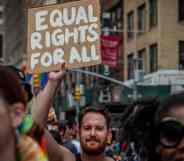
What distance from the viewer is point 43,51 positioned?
21.4 feet

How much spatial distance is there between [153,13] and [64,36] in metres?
31.6

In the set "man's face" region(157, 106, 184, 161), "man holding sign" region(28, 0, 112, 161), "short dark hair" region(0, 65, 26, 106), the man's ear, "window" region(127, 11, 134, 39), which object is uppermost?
"window" region(127, 11, 134, 39)

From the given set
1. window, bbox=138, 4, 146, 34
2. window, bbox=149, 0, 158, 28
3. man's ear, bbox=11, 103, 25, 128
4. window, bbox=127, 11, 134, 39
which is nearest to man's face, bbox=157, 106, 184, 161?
man's ear, bbox=11, 103, 25, 128

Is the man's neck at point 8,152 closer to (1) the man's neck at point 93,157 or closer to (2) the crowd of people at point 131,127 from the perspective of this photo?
(2) the crowd of people at point 131,127

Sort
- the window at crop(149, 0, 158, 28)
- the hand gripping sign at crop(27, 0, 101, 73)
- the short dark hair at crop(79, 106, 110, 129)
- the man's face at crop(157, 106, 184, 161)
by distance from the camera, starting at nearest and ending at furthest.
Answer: the man's face at crop(157, 106, 184, 161), the short dark hair at crop(79, 106, 110, 129), the hand gripping sign at crop(27, 0, 101, 73), the window at crop(149, 0, 158, 28)

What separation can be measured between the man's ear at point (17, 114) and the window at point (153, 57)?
113 ft

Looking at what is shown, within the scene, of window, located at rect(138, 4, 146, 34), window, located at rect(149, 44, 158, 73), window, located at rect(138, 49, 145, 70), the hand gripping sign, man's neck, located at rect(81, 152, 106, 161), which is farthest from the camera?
window, located at rect(138, 4, 146, 34)

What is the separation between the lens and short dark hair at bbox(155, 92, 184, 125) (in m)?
2.84

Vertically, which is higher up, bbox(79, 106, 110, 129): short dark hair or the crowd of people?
the crowd of people

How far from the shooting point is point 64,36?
6703 millimetres

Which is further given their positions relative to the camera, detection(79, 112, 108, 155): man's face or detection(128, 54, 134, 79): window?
detection(128, 54, 134, 79): window

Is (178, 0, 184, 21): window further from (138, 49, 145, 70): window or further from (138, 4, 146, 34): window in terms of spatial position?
(138, 49, 145, 70): window

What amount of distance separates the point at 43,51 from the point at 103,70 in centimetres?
3952

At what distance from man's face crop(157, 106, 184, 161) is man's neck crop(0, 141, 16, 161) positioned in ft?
1.80
